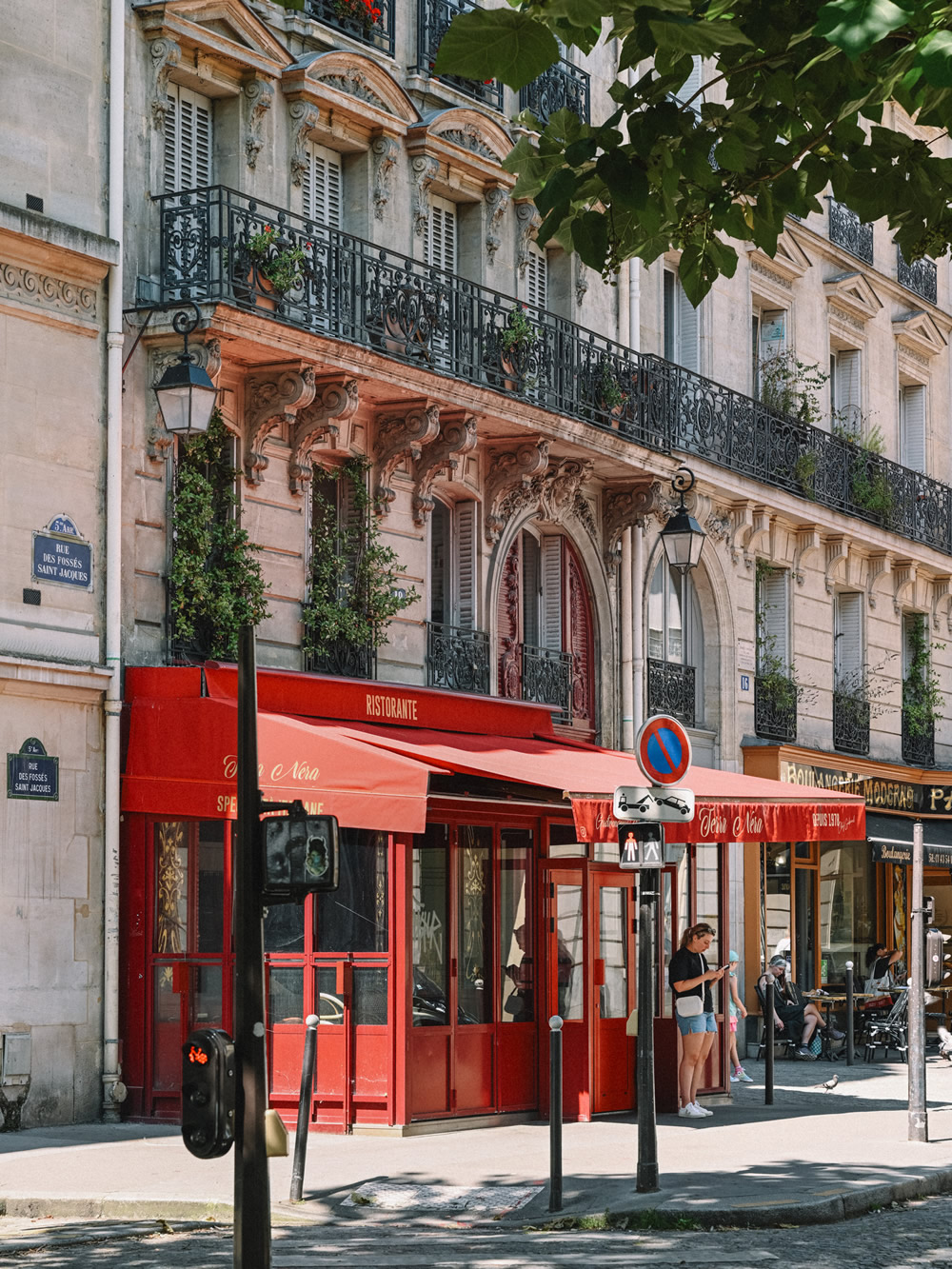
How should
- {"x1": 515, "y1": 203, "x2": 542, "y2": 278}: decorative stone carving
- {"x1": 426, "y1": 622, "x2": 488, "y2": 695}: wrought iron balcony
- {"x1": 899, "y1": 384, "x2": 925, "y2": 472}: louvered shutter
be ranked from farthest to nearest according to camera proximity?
{"x1": 899, "y1": 384, "x2": 925, "y2": 472}: louvered shutter → {"x1": 515, "y1": 203, "x2": 542, "y2": 278}: decorative stone carving → {"x1": 426, "y1": 622, "x2": 488, "y2": 695}: wrought iron balcony

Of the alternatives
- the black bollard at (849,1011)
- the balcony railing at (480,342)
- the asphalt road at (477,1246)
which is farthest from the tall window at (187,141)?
the black bollard at (849,1011)

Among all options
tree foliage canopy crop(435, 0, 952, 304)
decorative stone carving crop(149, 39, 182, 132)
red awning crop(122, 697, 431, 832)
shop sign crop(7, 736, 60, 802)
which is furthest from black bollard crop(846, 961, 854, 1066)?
tree foliage canopy crop(435, 0, 952, 304)

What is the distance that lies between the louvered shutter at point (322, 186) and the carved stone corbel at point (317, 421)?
1839 mm

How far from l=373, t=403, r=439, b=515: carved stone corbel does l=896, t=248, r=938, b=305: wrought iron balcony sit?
47.0 feet

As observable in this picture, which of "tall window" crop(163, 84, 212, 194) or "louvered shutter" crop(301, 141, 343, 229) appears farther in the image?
"louvered shutter" crop(301, 141, 343, 229)

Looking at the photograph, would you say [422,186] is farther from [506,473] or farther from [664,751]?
[664,751]

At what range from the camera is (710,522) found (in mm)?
23375

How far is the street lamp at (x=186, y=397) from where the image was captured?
571 inches

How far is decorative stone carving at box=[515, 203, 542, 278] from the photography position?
802 inches

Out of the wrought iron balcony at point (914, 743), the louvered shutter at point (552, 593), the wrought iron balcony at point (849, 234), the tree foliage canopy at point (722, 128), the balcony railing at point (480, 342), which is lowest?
the wrought iron balcony at point (914, 743)

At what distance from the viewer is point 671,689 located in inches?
886

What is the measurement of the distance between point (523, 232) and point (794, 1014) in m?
9.11

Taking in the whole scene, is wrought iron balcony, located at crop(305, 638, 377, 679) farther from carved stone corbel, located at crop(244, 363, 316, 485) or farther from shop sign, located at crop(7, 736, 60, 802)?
shop sign, located at crop(7, 736, 60, 802)

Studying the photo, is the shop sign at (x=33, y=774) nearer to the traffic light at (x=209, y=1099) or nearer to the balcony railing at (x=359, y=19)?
the traffic light at (x=209, y=1099)
